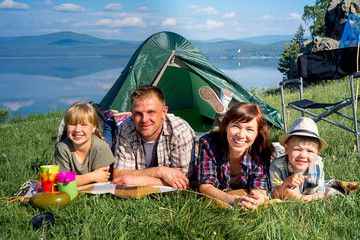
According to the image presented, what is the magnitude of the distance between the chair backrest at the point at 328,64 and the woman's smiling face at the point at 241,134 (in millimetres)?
2984

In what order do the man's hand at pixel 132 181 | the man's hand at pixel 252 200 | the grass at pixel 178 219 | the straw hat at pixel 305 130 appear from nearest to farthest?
1. the grass at pixel 178 219
2. the man's hand at pixel 252 200
3. the straw hat at pixel 305 130
4. the man's hand at pixel 132 181

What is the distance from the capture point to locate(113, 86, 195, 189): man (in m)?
2.75

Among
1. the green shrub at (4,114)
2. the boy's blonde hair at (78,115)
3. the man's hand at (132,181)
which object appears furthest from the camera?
the green shrub at (4,114)

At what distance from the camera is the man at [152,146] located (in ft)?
9.02

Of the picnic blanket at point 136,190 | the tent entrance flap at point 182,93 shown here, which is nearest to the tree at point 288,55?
the tent entrance flap at point 182,93

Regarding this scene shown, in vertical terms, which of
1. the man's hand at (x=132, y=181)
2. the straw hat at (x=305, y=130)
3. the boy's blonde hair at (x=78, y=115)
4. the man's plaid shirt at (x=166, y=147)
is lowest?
the man's hand at (x=132, y=181)

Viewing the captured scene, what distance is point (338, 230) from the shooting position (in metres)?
2.08

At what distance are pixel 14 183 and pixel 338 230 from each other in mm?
2811

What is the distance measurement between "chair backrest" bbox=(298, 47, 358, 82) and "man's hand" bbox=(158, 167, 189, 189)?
3201 millimetres

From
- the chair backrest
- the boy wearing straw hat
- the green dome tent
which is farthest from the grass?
the chair backrest

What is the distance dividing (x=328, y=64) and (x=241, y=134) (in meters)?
3.34

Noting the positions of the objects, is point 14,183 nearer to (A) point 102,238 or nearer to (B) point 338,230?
(A) point 102,238

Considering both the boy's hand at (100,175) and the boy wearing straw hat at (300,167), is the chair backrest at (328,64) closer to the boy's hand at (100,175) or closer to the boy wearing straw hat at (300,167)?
the boy wearing straw hat at (300,167)

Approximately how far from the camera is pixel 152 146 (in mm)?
2977
